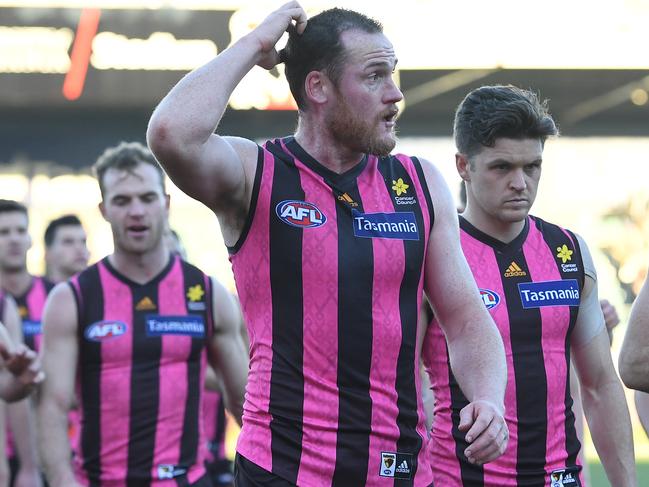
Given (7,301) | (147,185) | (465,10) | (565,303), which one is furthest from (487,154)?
(465,10)

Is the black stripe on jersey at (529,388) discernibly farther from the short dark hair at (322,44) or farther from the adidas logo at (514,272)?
the short dark hair at (322,44)

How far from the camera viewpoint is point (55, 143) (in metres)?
17.6

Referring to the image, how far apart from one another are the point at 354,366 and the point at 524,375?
1.10 metres

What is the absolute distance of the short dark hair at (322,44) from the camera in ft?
14.4

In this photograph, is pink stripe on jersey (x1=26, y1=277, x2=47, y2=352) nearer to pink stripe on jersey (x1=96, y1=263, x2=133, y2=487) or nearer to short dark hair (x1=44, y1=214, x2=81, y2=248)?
short dark hair (x1=44, y1=214, x2=81, y2=248)

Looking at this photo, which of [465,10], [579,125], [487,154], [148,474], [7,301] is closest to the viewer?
[487,154]

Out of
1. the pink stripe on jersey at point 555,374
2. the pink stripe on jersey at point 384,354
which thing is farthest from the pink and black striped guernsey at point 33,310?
the pink stripe on jersey at point 384,354

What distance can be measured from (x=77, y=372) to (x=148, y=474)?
60cm

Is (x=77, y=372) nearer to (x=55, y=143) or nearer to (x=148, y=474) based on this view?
(x=148, y=474)

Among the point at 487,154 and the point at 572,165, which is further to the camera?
the point at 572,165

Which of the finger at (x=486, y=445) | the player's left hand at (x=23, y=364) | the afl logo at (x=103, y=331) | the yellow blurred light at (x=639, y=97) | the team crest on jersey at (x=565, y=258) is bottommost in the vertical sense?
the finger at (x=486, y=445)

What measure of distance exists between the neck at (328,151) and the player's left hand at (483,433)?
927mm

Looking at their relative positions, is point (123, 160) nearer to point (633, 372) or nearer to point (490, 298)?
point (490, 298)

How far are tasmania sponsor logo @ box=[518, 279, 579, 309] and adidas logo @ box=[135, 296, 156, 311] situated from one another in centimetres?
221
